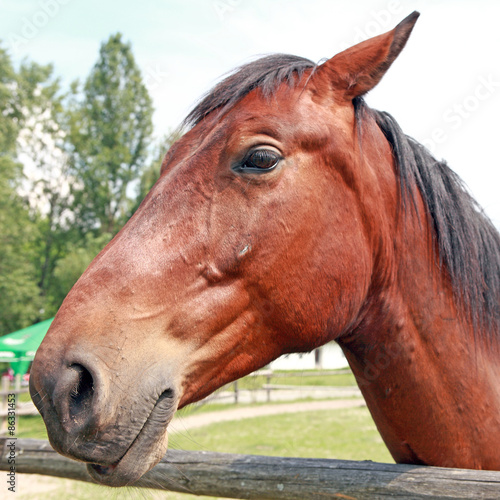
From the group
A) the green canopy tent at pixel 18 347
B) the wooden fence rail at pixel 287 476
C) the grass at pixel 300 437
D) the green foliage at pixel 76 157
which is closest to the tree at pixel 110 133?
the green foliage at pixel 76 157

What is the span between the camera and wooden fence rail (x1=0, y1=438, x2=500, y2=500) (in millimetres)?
1863

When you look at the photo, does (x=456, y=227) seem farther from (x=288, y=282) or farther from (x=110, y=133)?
(x=110, y=133)

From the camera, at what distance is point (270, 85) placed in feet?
6.27

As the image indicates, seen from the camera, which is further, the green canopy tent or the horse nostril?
the green canopy tent

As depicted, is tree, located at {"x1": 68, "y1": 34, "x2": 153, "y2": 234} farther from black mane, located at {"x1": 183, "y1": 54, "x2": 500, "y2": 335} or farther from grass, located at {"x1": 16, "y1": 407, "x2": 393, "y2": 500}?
black mane, located at {"x1": 183, "y1": 54, "x2": 500, "y2": 335}

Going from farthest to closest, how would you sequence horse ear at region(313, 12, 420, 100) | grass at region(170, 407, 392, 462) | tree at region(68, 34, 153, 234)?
1. tree at region(68, 34, 153, 234)
2. grass at region(170, 407, 392, 462)
3. horse ear at region(313, 12, 420, 100)

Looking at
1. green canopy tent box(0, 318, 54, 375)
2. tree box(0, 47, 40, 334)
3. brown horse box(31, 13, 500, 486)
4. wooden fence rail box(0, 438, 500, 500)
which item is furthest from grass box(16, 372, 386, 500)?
tree box(0, 47, 40, 334)

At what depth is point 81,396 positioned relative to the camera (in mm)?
1374

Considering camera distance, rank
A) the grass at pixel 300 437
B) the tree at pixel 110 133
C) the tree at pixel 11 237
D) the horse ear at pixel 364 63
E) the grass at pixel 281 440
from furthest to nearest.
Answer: the tree at pixel 110 133, the tree at pixel 11 237, the grass at pixel 300 437, the grass at pixel 281 440, the horse ear at pixel 364 63

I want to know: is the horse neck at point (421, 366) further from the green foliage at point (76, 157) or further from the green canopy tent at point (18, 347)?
the green foliage at point (76, 157)

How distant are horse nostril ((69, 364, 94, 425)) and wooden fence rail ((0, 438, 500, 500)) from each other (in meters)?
1.29

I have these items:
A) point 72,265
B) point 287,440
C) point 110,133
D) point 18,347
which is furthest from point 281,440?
point 110,133

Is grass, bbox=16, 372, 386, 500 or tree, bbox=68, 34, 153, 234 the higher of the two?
tree, bbox=68, 34, 153, 234

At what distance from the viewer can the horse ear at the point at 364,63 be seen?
6.07ft
